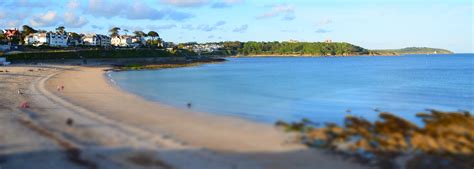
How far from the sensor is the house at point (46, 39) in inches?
3642

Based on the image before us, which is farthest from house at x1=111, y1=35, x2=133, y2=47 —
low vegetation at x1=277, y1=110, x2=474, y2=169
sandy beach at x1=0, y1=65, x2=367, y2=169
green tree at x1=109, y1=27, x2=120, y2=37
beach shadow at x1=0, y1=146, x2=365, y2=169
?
beach shadow at x1=0, y1=146, x2=365, y2=169

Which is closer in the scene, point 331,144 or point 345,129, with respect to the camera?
point 331,144

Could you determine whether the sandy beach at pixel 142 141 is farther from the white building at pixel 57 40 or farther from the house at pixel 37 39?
the white building at pixel 57 40

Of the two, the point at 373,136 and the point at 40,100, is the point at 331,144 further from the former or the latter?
the point at 40,100

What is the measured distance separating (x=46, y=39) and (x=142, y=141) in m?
89.4

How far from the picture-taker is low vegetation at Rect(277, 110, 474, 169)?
10344 millimetres

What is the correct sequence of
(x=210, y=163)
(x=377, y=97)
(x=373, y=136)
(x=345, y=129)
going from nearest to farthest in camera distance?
1. (x=210, y=163)
2. (x=373, y=136)
3. (x=345, y=129)
4. (x=377, y=97)

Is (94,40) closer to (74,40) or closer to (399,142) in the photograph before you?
(74,40)

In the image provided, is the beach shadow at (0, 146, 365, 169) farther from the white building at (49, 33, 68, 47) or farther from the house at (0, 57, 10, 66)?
the white building at (49, 33, 68, 47)

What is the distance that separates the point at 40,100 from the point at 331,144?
14.8 meters

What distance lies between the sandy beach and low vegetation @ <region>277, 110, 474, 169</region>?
0.72m

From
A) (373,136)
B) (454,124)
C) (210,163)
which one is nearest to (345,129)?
(373,136)

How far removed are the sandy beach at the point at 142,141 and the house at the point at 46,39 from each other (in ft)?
269

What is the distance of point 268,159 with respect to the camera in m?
10.3
